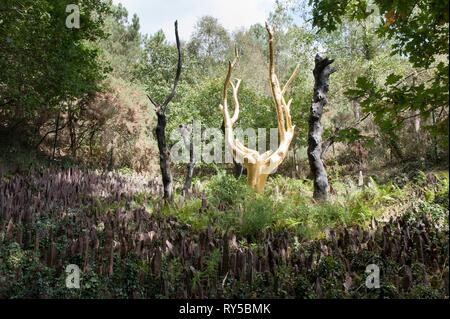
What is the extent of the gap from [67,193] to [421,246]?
5640 millimetres

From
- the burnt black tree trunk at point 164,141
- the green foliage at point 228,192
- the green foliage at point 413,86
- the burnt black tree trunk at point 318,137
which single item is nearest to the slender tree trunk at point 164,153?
the burnt black tree trunk at point 164,141

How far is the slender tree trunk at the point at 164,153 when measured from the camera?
291 inches

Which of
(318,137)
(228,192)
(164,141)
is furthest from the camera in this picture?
(228,192)

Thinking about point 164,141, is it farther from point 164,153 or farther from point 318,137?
point 318,137

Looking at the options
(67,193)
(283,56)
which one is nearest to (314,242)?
(67,193)

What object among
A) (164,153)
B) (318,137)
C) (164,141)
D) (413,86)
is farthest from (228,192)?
(413,86)

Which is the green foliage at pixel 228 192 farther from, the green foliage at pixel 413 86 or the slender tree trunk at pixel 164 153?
the green foliage at pixel 413 86

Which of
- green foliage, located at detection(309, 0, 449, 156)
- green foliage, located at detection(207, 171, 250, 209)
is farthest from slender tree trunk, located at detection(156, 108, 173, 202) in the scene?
green foliage, located at detection(309, 0, 449, 156)

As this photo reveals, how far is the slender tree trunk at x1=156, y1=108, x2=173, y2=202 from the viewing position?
738cm

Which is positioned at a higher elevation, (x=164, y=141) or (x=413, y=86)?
(x=164, y=141)

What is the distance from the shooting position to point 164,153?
24.6 ft

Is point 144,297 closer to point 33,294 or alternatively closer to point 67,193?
point 33,294

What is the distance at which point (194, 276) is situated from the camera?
3.89m
